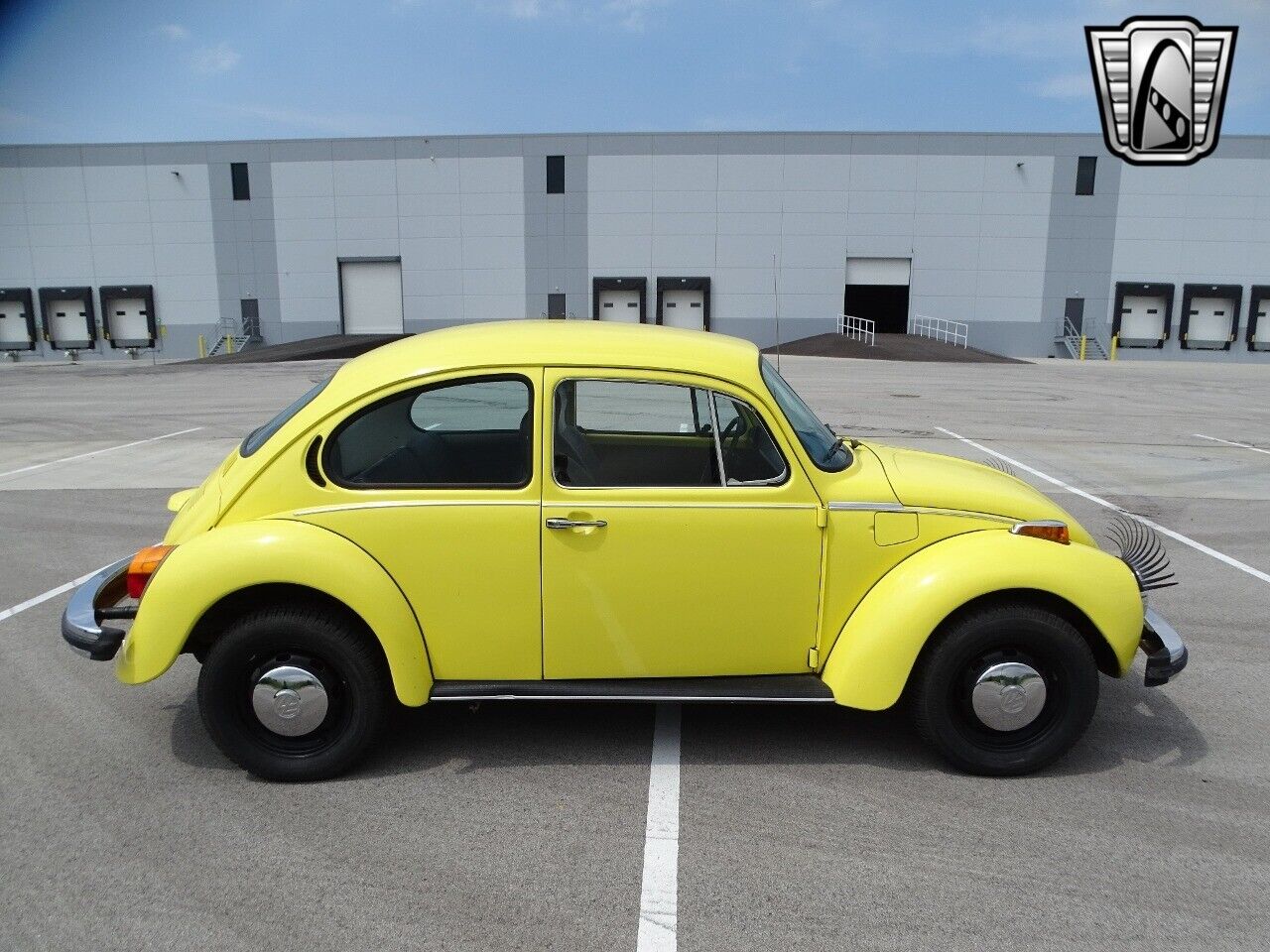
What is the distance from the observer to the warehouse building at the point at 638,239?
40.9 meters

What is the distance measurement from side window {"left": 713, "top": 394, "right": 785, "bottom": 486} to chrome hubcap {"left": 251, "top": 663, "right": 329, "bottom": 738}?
1.83 meters

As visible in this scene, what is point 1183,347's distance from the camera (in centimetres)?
4197

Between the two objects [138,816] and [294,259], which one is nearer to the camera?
[138,816]

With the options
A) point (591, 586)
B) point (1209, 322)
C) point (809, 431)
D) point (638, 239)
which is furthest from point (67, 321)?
point (1209, 322)

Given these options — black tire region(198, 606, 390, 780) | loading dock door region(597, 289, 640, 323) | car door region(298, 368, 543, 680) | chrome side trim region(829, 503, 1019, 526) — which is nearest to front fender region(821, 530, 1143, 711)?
chrome side trim region(829, 503, 1019, 526)

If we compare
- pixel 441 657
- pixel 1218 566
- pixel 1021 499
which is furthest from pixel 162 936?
pixel 1218 566

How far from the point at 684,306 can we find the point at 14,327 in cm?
3270

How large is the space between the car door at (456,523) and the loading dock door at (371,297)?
4144cm

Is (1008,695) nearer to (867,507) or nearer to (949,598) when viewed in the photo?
(949,598)

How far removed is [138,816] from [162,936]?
810mm

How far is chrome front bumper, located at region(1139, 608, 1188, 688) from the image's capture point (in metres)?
3.63

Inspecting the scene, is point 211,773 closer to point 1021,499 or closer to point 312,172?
point 1021,499

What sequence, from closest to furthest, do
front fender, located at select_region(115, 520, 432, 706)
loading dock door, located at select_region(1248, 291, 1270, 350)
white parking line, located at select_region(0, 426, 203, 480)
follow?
front fender, located at select_region(115, 520, 432, 706)
white parking line, located at select_region(0, 426, 203, 480)
loading dock door, located at select_region(1248, 291, 1270, 350)

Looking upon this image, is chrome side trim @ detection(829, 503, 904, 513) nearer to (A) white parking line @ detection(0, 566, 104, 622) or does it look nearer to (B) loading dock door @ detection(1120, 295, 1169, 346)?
(A) white parking line @ detection(0, 566, 104, 622)
